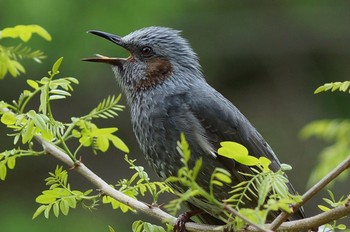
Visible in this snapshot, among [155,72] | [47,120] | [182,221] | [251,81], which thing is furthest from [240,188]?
[251,81]

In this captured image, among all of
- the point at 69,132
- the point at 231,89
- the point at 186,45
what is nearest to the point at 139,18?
the point at 231,89

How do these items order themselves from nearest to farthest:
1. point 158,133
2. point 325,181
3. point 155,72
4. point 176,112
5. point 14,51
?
point 325,181 → point 14,51 → point 158,133 → point 176,112 → point 155,72

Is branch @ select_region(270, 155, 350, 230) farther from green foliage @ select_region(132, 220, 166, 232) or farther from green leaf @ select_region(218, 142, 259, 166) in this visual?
green foliage @ select_region(132, 220, 166, 232)

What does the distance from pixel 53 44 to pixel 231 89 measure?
333cm

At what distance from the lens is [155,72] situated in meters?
5.02

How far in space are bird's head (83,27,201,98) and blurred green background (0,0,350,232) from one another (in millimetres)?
4525

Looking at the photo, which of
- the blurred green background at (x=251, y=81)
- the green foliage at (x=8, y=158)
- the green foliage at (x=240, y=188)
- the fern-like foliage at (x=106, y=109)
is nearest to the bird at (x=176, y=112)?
the fern-like foliage at (x=106, y=109)

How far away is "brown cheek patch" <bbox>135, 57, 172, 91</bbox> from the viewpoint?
4945mm

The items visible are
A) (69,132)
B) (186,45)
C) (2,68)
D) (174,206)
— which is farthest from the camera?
(186,45)

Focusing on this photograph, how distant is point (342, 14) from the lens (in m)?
11.0

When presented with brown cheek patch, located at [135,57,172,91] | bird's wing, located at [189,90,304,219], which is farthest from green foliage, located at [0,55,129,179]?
brown cheek patch, located at [135,57,172,91]

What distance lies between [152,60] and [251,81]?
669cm

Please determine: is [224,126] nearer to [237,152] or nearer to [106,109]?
[106,109]

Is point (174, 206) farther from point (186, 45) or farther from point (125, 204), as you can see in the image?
point (186, 45)
